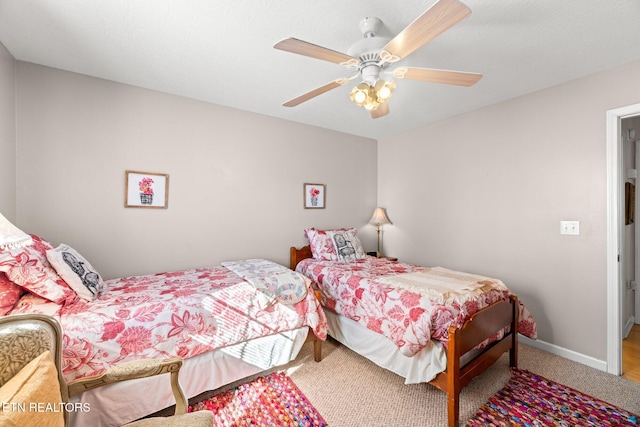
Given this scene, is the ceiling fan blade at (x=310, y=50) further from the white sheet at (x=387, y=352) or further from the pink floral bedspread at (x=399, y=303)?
Result: the white sheet at (x=387, y=352)

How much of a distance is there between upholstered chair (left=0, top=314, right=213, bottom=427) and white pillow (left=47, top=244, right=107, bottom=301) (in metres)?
0.73

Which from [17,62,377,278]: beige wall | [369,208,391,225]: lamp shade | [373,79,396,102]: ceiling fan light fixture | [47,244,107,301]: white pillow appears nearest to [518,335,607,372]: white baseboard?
[369,208,391,225]: lamp shade

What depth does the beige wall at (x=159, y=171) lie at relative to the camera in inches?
86.8

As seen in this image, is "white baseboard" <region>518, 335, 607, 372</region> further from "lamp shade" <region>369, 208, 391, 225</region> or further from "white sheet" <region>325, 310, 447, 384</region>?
"lamp shade" <region>369, 208, 391, 225</region>

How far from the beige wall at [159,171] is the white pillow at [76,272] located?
1.90 ft

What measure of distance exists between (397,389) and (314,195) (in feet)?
7.62

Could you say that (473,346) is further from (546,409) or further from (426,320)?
(546,409)

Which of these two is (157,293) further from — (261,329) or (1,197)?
(1,197)

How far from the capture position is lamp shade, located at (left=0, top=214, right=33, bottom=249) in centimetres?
101

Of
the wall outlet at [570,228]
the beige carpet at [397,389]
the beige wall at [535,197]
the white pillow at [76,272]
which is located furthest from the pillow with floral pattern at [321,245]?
the wall outlet at [570,228]

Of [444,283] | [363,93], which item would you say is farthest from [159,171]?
[444,283]

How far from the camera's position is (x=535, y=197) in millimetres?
2654

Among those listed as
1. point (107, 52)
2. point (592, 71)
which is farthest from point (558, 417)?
point (107, 52)

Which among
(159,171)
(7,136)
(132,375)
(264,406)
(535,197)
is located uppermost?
(7,136)
